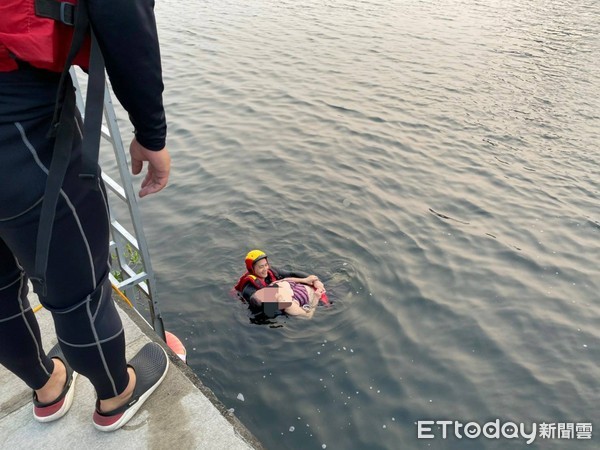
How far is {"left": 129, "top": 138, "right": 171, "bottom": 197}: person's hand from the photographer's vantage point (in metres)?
2.02

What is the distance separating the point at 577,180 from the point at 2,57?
9.44 meters

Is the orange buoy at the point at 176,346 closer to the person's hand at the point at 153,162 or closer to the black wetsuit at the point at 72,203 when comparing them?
the black wetsuit at the point at 72,203

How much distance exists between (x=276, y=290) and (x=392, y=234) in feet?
7.66

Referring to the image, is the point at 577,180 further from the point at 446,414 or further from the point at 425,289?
the point at 446,414

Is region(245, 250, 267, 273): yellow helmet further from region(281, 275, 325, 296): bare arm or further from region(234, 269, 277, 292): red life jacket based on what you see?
region(281, 275, 325, 296): bare arm

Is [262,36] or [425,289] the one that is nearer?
[425,289]

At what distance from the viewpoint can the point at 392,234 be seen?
7.41 m

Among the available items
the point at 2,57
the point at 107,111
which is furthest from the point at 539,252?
the point at 2,57

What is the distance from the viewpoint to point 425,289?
6.33 meters

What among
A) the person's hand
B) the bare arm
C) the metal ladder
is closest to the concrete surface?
the metal ladder

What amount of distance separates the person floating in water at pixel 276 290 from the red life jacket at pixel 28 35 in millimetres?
4323

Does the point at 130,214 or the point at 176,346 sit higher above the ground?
the point at 130,214

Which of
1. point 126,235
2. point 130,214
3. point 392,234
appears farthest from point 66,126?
point 392,234

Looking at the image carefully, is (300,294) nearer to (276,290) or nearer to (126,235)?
(276,290)
